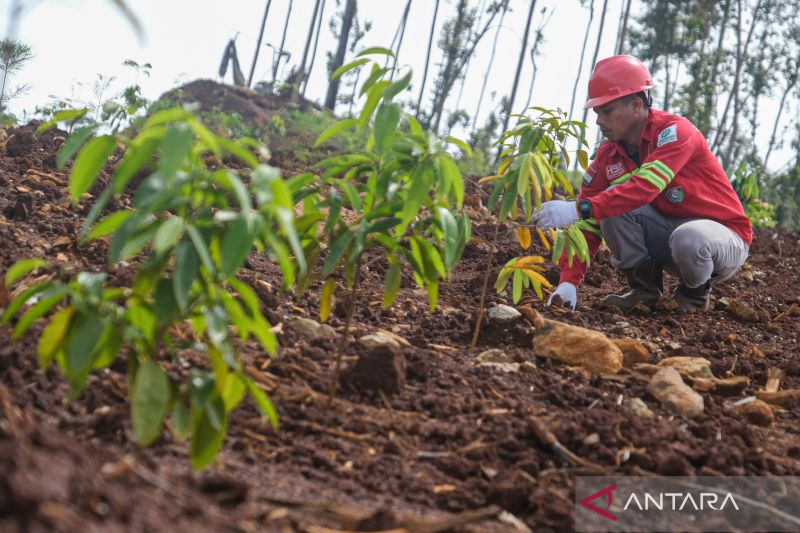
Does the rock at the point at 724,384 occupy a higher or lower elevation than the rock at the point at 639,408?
higher

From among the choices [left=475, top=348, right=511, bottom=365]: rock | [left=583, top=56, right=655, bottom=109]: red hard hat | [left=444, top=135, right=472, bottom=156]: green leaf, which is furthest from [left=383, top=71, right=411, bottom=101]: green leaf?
[left=583, top=56, right=655, bottom=109]: red hard hat

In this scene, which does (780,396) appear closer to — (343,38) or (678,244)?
(678,244)

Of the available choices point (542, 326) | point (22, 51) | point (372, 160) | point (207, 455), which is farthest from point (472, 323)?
point (22, 51)

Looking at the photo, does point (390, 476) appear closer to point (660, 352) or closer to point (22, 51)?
point (660, 352)

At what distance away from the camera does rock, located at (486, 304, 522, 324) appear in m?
3.02

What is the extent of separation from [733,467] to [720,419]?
395 mm

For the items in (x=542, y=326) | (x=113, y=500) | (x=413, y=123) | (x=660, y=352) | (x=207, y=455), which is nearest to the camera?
(x=113, y=500)

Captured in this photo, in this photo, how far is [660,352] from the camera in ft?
10.2

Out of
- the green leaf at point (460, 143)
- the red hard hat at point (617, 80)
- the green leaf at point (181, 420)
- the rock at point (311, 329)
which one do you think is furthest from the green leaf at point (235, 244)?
the red hard hat at point (617, 80)

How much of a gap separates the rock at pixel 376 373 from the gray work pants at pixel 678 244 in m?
1.94

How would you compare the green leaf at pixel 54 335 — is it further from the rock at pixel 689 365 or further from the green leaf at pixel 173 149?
the rock at pixel 689 365

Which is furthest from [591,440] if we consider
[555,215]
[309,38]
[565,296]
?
[309,38]

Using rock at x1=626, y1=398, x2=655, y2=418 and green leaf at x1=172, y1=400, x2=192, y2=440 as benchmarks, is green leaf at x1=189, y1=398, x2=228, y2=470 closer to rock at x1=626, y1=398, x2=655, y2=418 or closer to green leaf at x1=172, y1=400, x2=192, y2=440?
green leaf at x1=172, y1=400, x2=192, y2=440

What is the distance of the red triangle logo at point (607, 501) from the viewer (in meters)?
1.70
